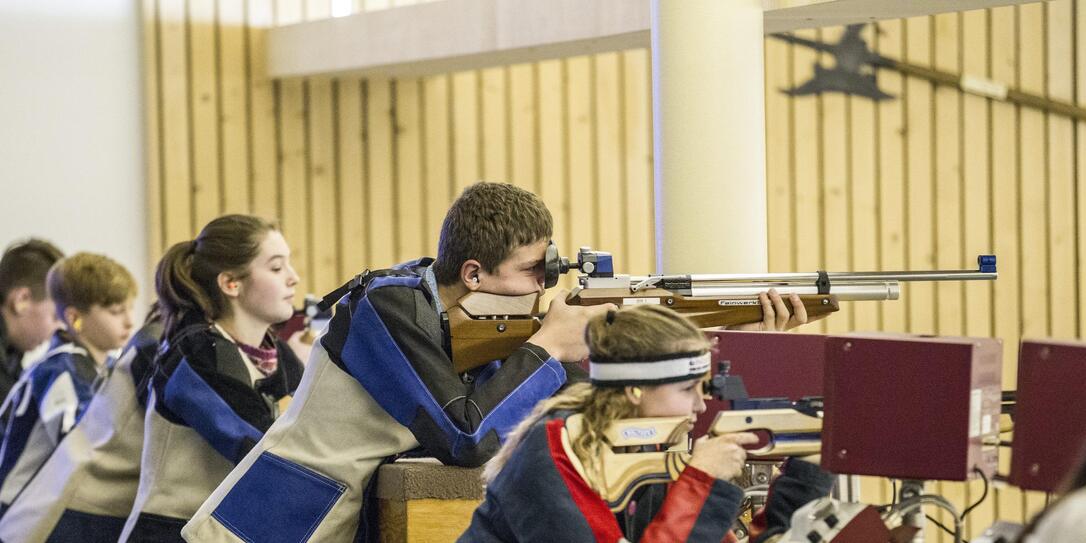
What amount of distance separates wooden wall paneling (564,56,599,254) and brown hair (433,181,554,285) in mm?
3822

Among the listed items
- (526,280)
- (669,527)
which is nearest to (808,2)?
(526,280)

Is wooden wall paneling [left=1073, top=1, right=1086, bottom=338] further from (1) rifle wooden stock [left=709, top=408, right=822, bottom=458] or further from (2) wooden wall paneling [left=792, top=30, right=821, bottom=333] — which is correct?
(1) rifle wooden stock [left=709, top=408, right=822, bottom=458]

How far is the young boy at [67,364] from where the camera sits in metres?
4.22

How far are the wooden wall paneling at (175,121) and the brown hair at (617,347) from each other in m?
4.05

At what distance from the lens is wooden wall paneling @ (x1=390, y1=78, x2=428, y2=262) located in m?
6.63

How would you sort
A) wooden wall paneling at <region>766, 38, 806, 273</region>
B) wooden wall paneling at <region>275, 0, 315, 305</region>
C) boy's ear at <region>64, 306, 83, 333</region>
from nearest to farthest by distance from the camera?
boy's ear at <region>64, 306, 83, 333</region>, wooden wall paneling at <region>275, 0, 315, 305</region>, wooden wall paneling at <region>766, 38, 806, 273</region>

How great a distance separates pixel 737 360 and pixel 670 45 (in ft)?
3.93

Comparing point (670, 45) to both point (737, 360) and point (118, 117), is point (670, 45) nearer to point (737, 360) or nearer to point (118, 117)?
point (737, 360)

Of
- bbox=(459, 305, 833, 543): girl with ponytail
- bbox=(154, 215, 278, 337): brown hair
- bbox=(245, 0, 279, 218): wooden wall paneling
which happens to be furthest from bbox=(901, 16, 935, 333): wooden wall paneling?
bbox=(459, 305, 833, 543): girl with ponytail

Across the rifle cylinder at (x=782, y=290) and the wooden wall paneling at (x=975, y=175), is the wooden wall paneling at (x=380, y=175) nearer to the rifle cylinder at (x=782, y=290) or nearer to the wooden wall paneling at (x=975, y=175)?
the wooden wall paneling at (x=975, y=175)

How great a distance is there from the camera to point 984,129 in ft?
23.1

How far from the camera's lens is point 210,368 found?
134 inches

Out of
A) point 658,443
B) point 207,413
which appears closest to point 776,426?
point 658,443

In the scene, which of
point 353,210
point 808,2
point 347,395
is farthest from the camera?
point 353,210
